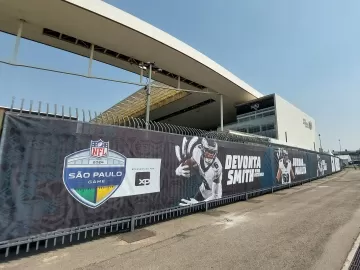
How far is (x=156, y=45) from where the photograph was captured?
1689cm

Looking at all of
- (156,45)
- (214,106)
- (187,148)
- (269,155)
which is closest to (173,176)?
(187,148)

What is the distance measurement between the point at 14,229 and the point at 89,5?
13395mm

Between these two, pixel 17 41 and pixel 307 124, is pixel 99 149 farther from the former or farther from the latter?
pixel 307 124

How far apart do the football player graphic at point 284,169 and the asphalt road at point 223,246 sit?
22.2ft

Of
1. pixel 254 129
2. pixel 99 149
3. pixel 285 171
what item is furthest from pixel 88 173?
pixel 254 129

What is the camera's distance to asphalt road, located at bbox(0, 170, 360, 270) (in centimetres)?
388

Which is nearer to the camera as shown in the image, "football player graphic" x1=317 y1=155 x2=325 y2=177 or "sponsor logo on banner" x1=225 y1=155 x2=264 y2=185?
"sponsor logo on banner" x1=225 y1=155 x2=264 y2=185

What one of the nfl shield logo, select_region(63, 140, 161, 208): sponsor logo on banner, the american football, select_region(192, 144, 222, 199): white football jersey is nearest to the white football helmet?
select_region(192, 144, 222, 199): white football jersey

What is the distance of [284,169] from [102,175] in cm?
1316

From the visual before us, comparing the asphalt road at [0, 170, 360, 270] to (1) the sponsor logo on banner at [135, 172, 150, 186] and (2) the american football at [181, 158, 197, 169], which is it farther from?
(2) the american football at [181, 158, 197, 169]

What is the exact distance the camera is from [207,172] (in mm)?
8375

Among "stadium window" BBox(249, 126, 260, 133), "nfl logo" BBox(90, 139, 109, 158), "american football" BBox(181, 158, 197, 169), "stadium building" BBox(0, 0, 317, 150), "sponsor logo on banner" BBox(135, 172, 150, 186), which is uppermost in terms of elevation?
"stadium building" BBox(0, 0, 317, 150)

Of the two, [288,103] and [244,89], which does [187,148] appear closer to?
[244,89]

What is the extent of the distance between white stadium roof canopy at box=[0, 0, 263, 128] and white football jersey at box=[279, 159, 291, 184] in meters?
10.9
